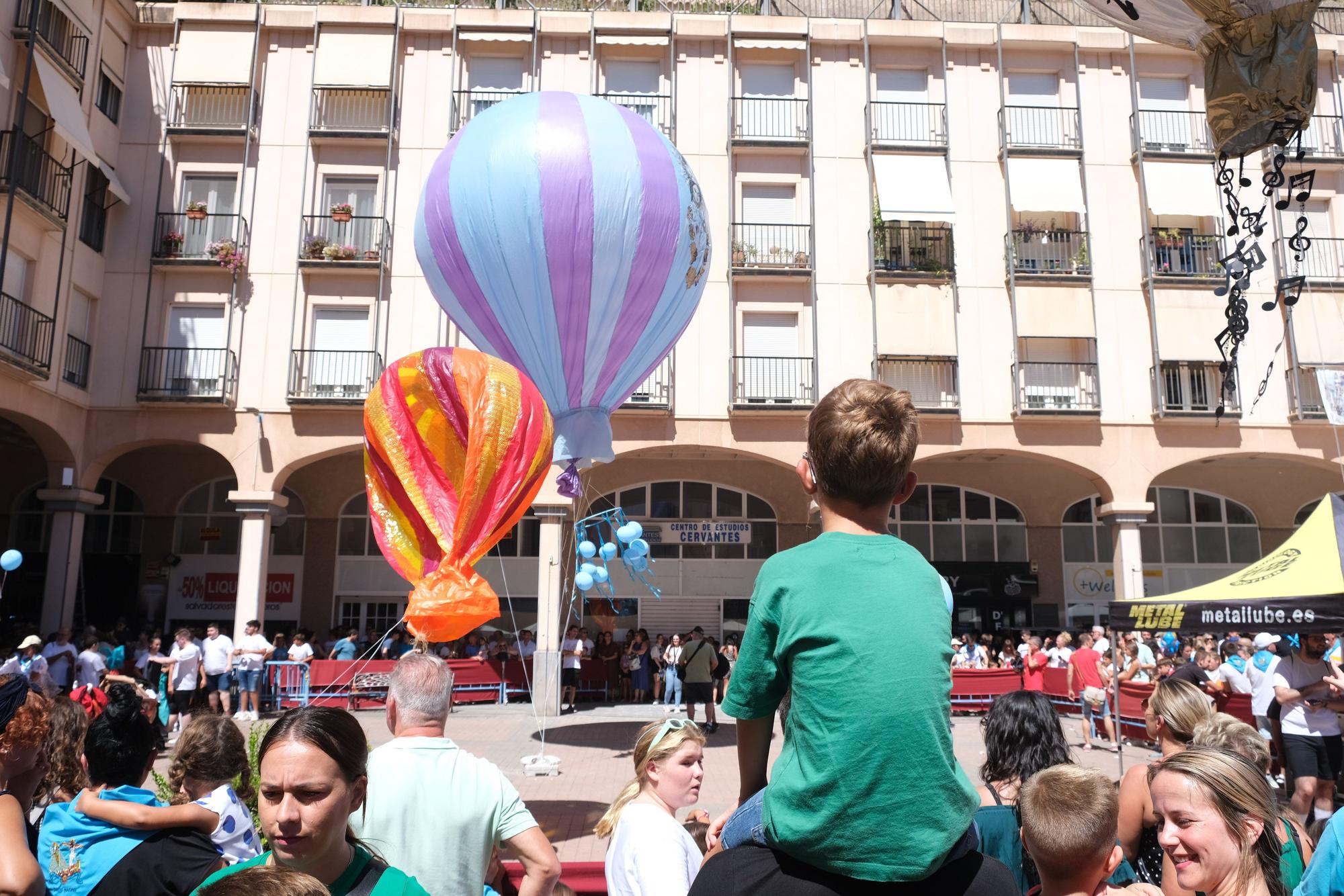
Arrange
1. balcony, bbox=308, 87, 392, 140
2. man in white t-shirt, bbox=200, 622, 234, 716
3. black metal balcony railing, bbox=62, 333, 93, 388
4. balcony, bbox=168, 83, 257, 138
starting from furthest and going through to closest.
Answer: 1. balcony, bbox=308, 87, 392, 140
2. balcony, bbox=168, 83, 257, 138
3. black metal balcony railing, bbox=62, 333, 93, 388
4. man in white t-shirt, bbox=200, 622, 234, 716

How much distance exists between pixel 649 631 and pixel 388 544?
17.2 m

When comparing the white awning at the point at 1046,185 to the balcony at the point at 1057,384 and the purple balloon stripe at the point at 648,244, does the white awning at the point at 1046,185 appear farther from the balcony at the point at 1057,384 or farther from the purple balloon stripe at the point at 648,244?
the purple balloon stripe at the point at 648,244

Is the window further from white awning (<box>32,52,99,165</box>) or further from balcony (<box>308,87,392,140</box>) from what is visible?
white awning (<box>32,52,99,165</box>)

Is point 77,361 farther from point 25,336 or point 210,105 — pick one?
point 210,105

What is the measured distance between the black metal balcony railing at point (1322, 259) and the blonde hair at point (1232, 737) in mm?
20525

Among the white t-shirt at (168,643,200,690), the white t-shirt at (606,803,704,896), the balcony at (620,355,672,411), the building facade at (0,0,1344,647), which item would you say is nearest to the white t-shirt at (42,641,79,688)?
the white t-shirt at (168,643,200,690)

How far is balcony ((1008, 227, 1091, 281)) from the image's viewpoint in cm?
2142

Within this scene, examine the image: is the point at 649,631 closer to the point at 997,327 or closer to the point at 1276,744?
the point at 997,327

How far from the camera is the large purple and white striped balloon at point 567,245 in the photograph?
400 inches

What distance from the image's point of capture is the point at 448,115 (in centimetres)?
2191

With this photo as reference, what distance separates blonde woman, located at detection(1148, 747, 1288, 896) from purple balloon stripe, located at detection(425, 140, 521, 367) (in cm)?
912

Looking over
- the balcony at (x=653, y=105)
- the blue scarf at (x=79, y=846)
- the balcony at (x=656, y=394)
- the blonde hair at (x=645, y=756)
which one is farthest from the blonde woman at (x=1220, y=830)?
the balcony at (x=653, y=105)

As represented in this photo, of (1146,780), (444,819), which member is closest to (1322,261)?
(1146,780)

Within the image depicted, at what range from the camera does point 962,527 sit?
84.2 ft
